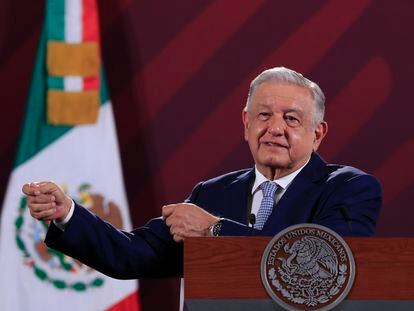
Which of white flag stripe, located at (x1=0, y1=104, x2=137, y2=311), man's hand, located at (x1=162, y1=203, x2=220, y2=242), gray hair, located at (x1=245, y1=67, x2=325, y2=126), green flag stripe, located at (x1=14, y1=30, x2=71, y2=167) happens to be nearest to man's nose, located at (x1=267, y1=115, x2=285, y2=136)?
gray hair, located at (x1=245, y1=67, x2=325, y2=126)

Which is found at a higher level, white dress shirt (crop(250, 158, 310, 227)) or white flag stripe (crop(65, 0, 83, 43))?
white flag stripe (crop(65, 0, 83, 43))

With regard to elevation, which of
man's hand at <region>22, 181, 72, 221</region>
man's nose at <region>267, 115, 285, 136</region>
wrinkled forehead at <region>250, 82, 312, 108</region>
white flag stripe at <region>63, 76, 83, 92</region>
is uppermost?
white flag stripe at <region>63, 76, 83, 92</region>

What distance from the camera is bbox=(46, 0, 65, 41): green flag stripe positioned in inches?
163

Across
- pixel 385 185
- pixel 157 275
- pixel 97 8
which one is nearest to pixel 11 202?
pixel 97 8

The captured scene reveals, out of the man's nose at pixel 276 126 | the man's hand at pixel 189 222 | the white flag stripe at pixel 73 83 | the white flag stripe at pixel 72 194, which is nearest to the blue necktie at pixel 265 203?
the man's nose at pixel 276 126

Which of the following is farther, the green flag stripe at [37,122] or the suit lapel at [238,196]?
the green flag stripe at [37,122]

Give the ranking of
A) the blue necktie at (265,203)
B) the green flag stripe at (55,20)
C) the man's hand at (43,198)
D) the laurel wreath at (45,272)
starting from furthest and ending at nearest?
1. the green flag stripe at (55,20)
2. the laurel wreath at (45,272)
3. the blue necktie at (265,203)
4. the man's hand at (43,198)

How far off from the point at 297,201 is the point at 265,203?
0.10 meters

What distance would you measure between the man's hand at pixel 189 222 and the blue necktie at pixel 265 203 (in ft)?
0.90

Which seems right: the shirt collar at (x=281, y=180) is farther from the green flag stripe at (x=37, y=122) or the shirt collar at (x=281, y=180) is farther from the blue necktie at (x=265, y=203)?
the green flag stripe at (x=37, y=122)

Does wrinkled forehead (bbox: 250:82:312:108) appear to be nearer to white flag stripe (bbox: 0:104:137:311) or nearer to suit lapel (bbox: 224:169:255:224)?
suit lapel (bbox: 224:169:255:224)

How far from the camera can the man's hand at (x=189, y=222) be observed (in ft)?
8.22

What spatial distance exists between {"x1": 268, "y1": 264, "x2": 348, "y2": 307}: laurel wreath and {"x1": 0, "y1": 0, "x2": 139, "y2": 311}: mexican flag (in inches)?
81.2

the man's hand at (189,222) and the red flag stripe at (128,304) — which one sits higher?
the man's hand at (189,222)
